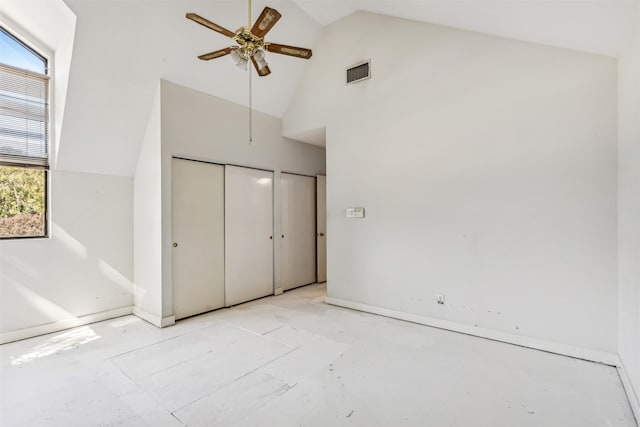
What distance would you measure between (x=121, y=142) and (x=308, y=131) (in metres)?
2.47

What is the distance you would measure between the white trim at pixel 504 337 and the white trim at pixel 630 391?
140mm

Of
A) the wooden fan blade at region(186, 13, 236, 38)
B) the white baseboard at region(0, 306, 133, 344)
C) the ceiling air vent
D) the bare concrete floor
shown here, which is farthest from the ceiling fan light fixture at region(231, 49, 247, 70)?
the white baseboard at region(0, 306, 133, 344)

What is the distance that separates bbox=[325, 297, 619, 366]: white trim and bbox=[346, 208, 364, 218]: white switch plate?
1.16 metres

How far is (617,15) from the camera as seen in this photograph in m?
2.03

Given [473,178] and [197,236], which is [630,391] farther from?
[197,236]

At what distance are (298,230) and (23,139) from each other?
3638mm

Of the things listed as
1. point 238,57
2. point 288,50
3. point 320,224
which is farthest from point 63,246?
point 320,224

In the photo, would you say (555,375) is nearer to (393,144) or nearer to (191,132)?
(393,144)

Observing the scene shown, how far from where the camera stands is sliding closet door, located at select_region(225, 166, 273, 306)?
4.36 meters

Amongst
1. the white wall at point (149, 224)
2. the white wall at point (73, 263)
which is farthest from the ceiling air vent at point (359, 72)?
the white wall at point (73, 263)

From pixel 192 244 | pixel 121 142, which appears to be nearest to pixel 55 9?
pixel 121 142

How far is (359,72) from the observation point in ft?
13.4

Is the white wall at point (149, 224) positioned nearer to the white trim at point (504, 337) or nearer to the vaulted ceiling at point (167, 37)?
the vaulted ceiling at point (167, 37)

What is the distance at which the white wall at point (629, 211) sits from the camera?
2.03 metres
